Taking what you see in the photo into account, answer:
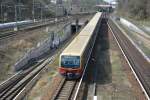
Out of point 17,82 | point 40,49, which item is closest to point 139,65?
point 17,82

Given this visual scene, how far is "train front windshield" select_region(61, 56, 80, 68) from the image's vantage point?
95.5 feet

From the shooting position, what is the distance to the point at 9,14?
91.6 metres

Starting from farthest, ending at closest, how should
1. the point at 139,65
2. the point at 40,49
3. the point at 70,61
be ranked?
1. the point at 40,49
2. the point at 139,65
3. the point at 70,61

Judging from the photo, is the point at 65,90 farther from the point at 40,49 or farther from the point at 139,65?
the point at 40,49

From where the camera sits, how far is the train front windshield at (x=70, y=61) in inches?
1146

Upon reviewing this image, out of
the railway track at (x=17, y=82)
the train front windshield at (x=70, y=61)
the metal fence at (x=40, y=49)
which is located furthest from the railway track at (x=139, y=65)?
the metal fence at (x=40, y=49)

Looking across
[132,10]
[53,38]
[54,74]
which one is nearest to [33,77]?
[54,74]

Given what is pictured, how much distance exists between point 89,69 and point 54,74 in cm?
364

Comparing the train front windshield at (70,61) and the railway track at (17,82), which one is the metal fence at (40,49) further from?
the train front windshield at (70,61)

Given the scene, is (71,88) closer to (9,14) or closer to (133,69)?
(133,69)

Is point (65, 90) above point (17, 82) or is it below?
above

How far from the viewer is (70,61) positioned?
95.8 ft

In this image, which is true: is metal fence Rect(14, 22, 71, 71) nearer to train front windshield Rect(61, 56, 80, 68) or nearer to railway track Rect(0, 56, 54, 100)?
railway track Rect(0, 56, 54, 100)

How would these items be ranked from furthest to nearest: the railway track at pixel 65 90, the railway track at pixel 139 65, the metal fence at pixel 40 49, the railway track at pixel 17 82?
the metal fence at pixel 40 49 < the railway track at pixel 139 65 < the railway track at pixel 17 82 < the railway track at pixel 65 90
